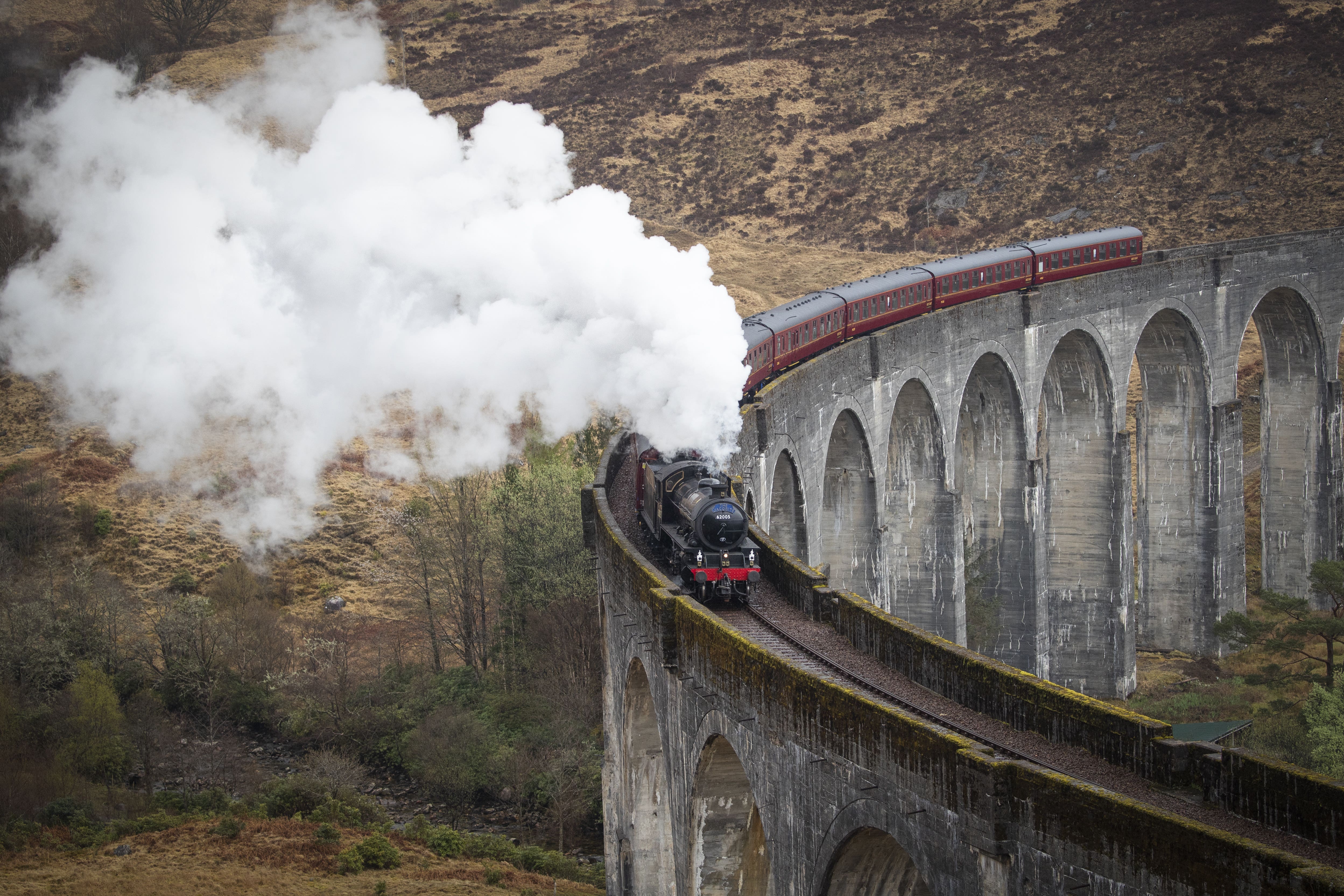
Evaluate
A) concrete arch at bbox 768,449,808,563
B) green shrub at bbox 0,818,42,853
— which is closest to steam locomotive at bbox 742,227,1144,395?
concrete arch at bbox 768,449,808,563

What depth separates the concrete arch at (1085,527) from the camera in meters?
41.4

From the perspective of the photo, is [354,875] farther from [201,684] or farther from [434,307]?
[434,307]

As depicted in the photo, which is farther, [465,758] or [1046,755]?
[465,758]

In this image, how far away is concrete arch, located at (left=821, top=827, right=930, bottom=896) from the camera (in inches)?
555

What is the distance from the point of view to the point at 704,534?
778 inches

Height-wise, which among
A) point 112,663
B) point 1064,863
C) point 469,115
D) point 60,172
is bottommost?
point 112,663

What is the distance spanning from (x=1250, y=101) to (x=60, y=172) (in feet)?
218

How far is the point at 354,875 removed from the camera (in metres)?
28.9

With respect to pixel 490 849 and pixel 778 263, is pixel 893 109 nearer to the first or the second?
pixel 778 263

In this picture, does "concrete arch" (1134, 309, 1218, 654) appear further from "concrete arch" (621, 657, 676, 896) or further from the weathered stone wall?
the weathered stone wall

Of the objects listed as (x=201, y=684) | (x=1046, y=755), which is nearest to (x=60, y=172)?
(x=201, y=684)

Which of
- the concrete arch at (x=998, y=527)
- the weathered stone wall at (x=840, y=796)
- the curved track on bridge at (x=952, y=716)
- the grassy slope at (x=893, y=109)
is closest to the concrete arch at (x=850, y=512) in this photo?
the concrete arch at (x=998, y=527)

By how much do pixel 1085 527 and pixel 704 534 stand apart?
26410 millimetres

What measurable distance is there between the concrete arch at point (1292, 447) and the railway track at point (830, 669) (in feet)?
121
